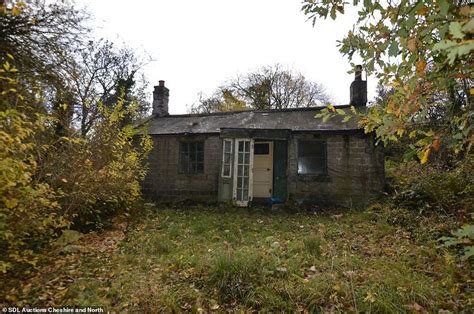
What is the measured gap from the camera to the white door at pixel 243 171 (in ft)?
34.0

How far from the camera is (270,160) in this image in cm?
1143

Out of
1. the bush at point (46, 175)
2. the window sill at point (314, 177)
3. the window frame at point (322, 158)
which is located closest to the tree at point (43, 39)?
the bush at point (46, 175)

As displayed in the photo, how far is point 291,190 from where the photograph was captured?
10.6m

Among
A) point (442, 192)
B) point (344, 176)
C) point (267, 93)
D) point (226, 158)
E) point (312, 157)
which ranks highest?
point (267, 93)

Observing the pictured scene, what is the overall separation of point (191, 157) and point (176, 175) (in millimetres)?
971

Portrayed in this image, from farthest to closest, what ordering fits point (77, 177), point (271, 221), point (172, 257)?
1. point (271, 221)
2. point (77, 177)
3. point (172, 257)

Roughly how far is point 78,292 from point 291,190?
25.8ft

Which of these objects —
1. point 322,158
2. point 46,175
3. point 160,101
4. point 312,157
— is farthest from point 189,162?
point 46,175

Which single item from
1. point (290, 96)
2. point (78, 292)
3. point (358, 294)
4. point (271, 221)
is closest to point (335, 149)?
point (271, 221)

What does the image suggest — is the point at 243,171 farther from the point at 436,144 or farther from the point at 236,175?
the point at 436,144

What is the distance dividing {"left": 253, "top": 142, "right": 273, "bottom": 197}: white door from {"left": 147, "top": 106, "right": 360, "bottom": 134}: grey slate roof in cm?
84

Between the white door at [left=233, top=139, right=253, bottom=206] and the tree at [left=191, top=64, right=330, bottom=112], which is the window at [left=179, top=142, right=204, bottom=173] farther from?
the tree at [left=191, top=64, right=330, bottom=112]

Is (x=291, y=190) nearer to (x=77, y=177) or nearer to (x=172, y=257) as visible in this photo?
(x=172, y=257)

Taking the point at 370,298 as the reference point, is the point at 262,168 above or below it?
above
